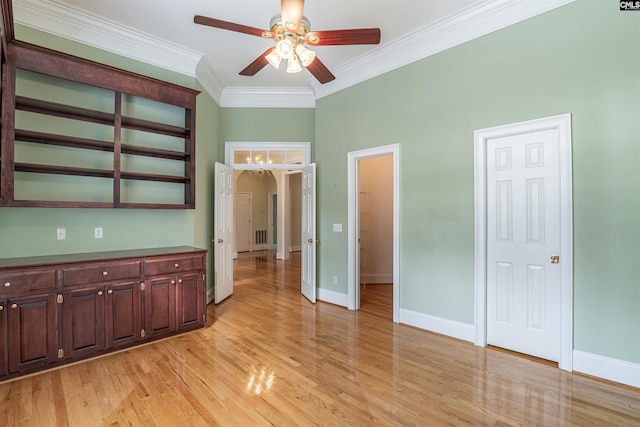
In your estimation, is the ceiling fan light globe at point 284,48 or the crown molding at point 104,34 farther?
the crown molding at point 104,34

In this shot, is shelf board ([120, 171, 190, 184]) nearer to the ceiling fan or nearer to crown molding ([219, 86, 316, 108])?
the ceiling fan

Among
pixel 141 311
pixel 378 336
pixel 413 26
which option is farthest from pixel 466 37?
pixel 141 311

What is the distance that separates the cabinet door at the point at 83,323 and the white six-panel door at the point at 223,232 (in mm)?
1760

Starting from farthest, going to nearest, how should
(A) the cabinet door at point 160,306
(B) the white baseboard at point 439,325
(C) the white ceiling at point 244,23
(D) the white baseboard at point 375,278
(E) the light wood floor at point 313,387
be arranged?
1. (D) the white baseboard at point 375,278
2. (B) the white baseboard at point 439,325
3. (A) the cabinet door at point 160,306
4. (C) the white ceiling at point 244,23
5. (E) the light wood floor at point 313,387

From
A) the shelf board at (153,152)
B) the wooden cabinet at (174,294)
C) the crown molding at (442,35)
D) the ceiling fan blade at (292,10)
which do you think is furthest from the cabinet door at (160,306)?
the crown molding at (442,35)

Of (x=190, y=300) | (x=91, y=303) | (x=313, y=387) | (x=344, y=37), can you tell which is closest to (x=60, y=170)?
(x=91, y=303)

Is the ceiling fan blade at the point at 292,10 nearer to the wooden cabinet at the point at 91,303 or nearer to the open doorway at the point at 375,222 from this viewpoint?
the wooden cabinet at the point at 91,303

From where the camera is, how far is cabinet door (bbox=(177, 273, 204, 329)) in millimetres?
3385

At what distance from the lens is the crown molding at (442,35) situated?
2.90 metres

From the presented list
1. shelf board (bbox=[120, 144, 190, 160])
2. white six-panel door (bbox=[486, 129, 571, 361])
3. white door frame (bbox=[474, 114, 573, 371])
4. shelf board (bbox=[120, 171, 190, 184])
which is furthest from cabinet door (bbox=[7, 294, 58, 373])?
white door frame (bbox=[474, 114, 573, 371])

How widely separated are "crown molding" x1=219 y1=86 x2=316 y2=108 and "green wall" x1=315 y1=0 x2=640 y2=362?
85 centimetres

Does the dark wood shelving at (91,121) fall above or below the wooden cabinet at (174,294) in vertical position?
above

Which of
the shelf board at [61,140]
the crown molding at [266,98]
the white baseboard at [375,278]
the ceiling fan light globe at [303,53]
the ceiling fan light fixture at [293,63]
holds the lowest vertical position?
the white baseboard at [375,278]

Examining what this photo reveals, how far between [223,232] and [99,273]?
2.04 m
